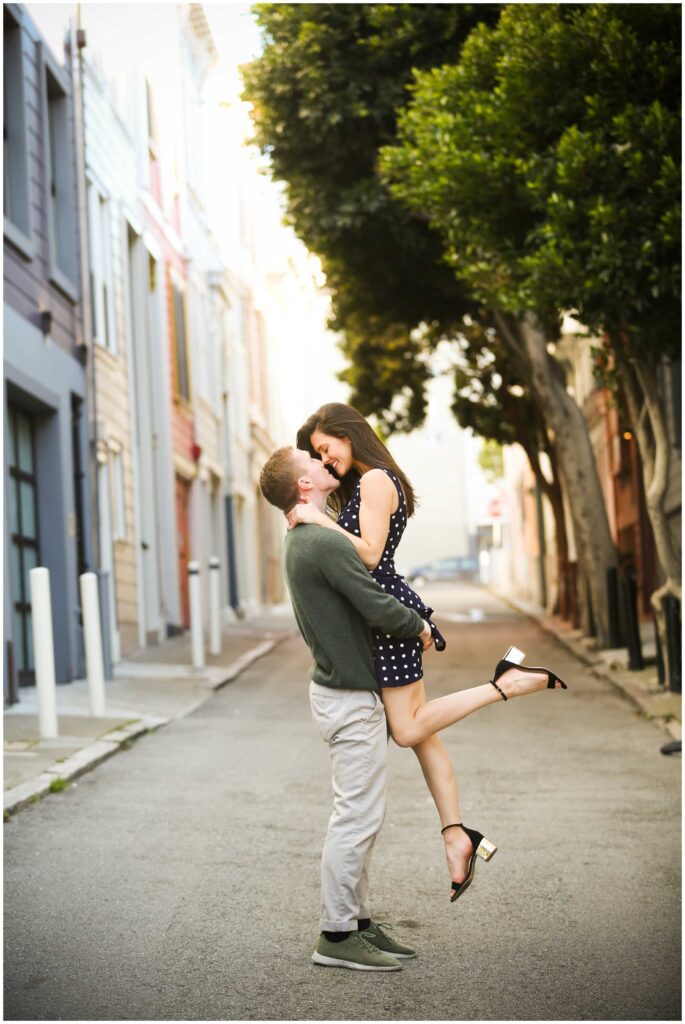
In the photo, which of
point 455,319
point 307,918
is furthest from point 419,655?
point 455,319

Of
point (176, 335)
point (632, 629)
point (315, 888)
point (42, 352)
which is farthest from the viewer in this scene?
point (176, 335)

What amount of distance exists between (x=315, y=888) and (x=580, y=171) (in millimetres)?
6634

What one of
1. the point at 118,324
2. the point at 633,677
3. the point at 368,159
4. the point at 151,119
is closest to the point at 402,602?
the point at 633,677

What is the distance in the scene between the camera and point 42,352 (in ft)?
45.0

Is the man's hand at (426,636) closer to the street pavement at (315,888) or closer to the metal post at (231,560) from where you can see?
the street pavement at (315,888)

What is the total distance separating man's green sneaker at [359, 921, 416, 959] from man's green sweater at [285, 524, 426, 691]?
81 cm

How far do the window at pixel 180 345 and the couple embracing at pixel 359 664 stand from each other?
20.0 metres

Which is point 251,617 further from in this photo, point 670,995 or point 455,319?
point 670,995

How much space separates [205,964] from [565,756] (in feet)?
17.4

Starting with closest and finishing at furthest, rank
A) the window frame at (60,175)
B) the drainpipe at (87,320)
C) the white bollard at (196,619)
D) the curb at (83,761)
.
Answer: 1. the curb at (83,761)
2. the window frame at (60,175)
3. the drainpipe at (87,320)
4. the white bollard at (196,619)

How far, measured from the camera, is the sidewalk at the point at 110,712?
8.39 meters

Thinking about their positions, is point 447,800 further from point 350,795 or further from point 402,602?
point 402,602

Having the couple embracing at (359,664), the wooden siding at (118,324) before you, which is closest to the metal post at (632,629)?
the wooden siding at (118,324)

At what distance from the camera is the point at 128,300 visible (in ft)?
67.8
